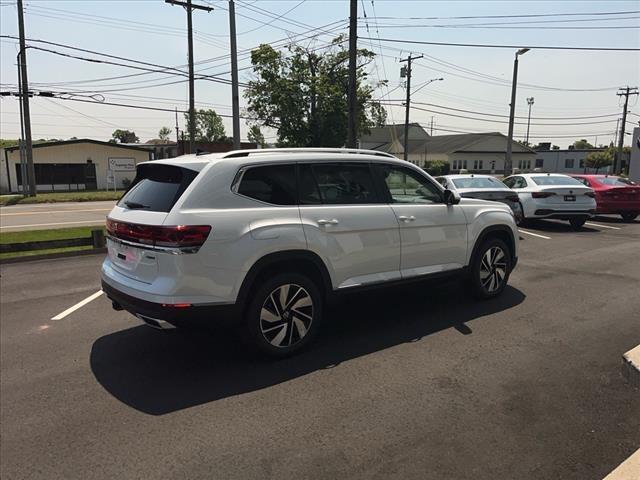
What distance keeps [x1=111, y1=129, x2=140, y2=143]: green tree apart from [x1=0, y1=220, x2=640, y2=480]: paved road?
122208 millimetres

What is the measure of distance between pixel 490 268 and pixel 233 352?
3315 mm

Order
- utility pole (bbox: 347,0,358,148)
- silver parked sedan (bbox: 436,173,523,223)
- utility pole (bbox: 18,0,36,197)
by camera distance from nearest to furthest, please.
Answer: silver parked sedan (bbox: 436,173,523,223), utility pole (bbox: 347,0,358,148), utility pole (bbox: 18,0,36,197)

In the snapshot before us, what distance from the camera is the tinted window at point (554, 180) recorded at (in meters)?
13.5

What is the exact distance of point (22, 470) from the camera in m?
2.88

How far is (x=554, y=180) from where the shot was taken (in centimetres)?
1365

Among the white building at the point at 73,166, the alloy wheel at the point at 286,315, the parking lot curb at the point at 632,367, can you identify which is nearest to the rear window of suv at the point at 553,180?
the parking lot curb at the point at 632,367

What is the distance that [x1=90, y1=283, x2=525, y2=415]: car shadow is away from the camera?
380cm

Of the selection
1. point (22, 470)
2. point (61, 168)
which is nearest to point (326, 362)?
point (22, 470)

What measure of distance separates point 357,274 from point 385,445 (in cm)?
188

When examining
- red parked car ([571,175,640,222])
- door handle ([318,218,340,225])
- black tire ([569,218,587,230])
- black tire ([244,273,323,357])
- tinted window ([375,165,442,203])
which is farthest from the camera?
red parked car ([571,175,640,222])

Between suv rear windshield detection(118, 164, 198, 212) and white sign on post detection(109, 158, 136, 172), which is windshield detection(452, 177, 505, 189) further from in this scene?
white sign on post detection(109, 158, 136, 172)

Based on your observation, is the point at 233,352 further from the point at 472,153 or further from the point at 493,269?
the point at 472,153

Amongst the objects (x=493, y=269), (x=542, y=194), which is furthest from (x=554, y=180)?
(x=493, y=269)

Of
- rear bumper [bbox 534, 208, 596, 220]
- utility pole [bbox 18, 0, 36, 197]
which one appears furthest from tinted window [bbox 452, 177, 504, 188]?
utility pole [bbox 18, 0, 36, 197]
